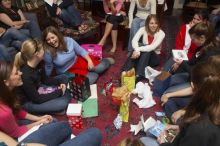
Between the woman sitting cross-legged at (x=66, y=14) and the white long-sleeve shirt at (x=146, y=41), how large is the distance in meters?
0.90

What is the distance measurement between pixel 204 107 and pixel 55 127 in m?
1.10

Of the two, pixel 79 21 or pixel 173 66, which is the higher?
pixel 79 21

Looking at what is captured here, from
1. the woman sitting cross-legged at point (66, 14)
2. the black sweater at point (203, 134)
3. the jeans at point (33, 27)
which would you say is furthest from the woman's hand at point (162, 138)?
the jeans at point (33, 27)

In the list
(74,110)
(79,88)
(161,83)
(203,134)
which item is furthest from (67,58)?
(203,134)

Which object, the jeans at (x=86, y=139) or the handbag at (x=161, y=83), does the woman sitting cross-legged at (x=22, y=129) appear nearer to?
the jeans at (x=86, y=139)

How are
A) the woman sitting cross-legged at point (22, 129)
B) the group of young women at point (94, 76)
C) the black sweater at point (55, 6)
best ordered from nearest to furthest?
the group of young women at point (94, 76) → the woman sitting cross-legged at point (22, 129) → the black sweater at point (55, 6)

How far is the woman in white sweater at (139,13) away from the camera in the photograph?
12.5 feet

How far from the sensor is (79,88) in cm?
288

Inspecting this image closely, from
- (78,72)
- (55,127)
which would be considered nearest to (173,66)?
(78,72)

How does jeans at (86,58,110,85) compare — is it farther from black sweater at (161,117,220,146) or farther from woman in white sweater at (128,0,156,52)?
black sweater at (161,117,220,146)

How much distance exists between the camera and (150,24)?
3.38 metres

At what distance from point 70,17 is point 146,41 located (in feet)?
4.15

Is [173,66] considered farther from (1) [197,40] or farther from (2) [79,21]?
(2) [79,21]

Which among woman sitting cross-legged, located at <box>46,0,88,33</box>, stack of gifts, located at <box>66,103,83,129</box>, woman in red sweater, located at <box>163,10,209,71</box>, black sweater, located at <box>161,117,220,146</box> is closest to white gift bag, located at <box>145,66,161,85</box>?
woman in red sweater, located at <box>163,10,209,71</box>
